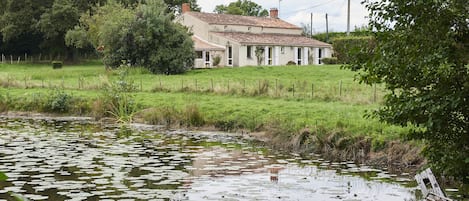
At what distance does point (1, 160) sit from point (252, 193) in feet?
26.1

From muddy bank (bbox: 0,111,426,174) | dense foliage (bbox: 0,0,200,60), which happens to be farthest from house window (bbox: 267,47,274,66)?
muddy bank (bbox: 0,111,426,174)

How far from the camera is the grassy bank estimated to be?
65.7 feet

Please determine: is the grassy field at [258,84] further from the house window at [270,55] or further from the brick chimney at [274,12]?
the brick chimney at [274,12]

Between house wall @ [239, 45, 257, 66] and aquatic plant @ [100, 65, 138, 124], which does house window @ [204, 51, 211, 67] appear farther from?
aquatic plant @ [100, 65, 138, 124]

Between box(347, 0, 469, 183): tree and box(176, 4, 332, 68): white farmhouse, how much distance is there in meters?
46.4

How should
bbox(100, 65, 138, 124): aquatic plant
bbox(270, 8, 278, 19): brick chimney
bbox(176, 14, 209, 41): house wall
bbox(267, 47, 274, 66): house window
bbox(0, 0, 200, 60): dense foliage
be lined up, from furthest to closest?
bbox(270, 8, 278, 19): brick chimney, bbox(0, 0, 200, 60): dense foliage, bbox(267, 47, 274, 66): house window, bbox(176, 14, 209, 41): house wall, bbox(100, 65, 138, 124): aquatic plant

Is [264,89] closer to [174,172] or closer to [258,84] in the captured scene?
[258,84]

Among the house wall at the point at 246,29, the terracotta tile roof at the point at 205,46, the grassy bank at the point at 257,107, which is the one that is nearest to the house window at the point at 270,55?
the house wall at the point at 246,29

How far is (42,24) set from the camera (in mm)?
66250

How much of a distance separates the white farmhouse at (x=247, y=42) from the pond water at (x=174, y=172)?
35.3 metres

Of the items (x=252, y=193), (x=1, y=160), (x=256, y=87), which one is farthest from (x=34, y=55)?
(x=252, y=193)

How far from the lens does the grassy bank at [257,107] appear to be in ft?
65.7

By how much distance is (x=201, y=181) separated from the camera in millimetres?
15414

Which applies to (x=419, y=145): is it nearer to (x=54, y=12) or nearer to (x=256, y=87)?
(x=256, y=87)
